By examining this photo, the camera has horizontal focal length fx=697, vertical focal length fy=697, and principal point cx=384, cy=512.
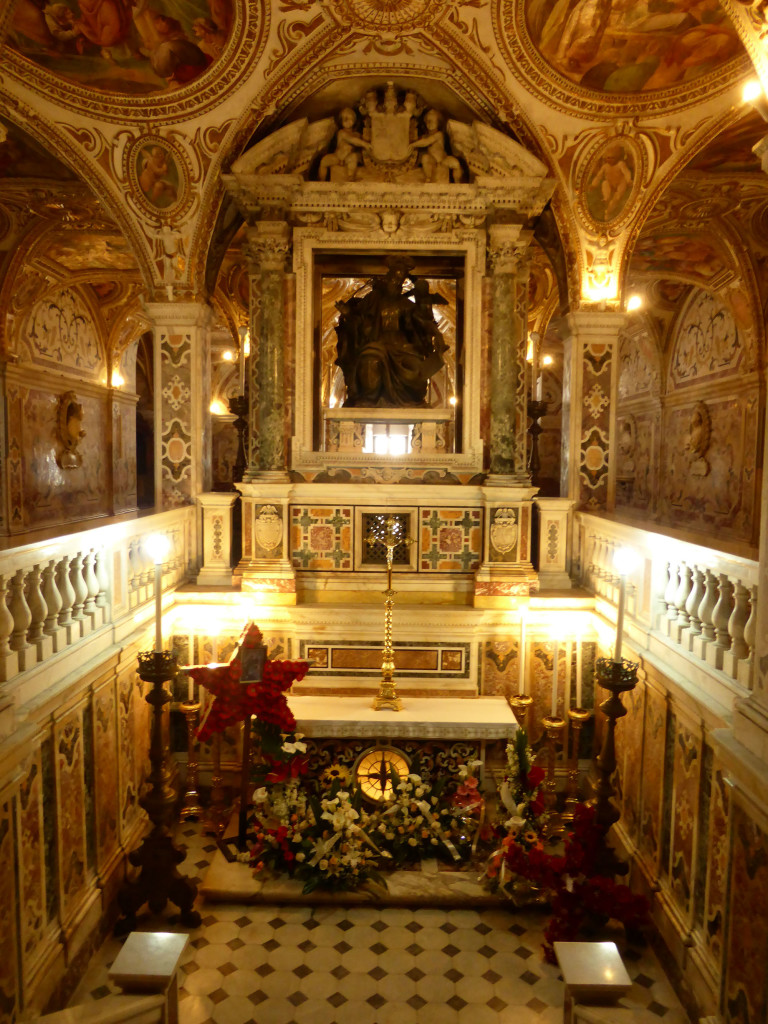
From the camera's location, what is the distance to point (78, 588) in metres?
4.30

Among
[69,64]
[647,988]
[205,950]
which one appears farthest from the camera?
[69,64]

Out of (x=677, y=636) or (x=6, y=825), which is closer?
(x=6, y=825)

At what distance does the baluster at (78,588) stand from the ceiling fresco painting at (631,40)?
A: 5667mm

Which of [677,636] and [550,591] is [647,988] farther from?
[550,591]

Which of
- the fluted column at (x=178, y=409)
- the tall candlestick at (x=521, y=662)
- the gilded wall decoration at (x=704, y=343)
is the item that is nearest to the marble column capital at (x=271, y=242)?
the fluted column at (x=178, y=409)

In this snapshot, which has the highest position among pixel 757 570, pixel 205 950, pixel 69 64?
pixel 69 64

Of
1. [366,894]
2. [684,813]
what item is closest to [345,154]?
[684,813]

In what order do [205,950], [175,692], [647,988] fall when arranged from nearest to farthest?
[647,988]
[205,950]
[175,692]

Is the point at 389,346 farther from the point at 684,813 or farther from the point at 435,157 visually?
the point at 684,813

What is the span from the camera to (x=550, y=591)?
6.88 metres

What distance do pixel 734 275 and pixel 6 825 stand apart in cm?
1141

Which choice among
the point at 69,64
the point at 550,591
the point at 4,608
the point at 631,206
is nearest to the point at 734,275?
the point at 631,206

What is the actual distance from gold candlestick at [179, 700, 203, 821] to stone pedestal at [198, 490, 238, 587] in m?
1.47

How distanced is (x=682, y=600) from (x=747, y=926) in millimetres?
1777
